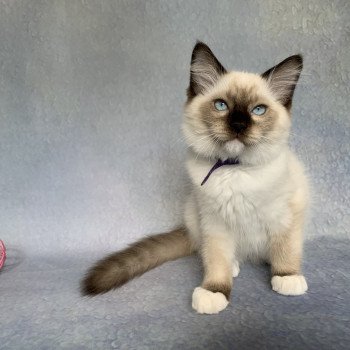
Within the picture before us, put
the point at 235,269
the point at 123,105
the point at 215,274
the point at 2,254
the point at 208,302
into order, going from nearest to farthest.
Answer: the point at 208,302
the point at 215,274
the point at 235,269
the point at 2,254
the point at 123,105

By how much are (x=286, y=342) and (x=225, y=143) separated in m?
0.55

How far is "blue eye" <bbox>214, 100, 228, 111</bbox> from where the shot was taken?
4.14 ft

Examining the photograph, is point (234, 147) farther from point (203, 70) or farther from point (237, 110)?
point (203, 70)

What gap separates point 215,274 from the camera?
51.0 inches

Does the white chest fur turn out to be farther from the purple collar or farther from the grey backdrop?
the grey backdrop

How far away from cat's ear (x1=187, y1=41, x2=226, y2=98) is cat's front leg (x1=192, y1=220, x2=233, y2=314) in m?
0.46

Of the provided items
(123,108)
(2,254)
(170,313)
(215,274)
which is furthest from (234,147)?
(2,254)

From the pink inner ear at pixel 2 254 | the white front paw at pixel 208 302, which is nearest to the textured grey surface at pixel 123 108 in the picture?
the pink inner ear at pixel 2 254

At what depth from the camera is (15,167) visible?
1.79 metres

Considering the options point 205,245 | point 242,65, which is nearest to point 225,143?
point 205,245

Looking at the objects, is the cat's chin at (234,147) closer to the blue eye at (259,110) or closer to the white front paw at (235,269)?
the blue eye at (259,110)

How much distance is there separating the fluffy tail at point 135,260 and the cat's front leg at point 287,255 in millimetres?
374

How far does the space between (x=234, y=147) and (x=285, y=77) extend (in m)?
0.31

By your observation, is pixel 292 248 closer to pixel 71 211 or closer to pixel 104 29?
pixel 71 211
